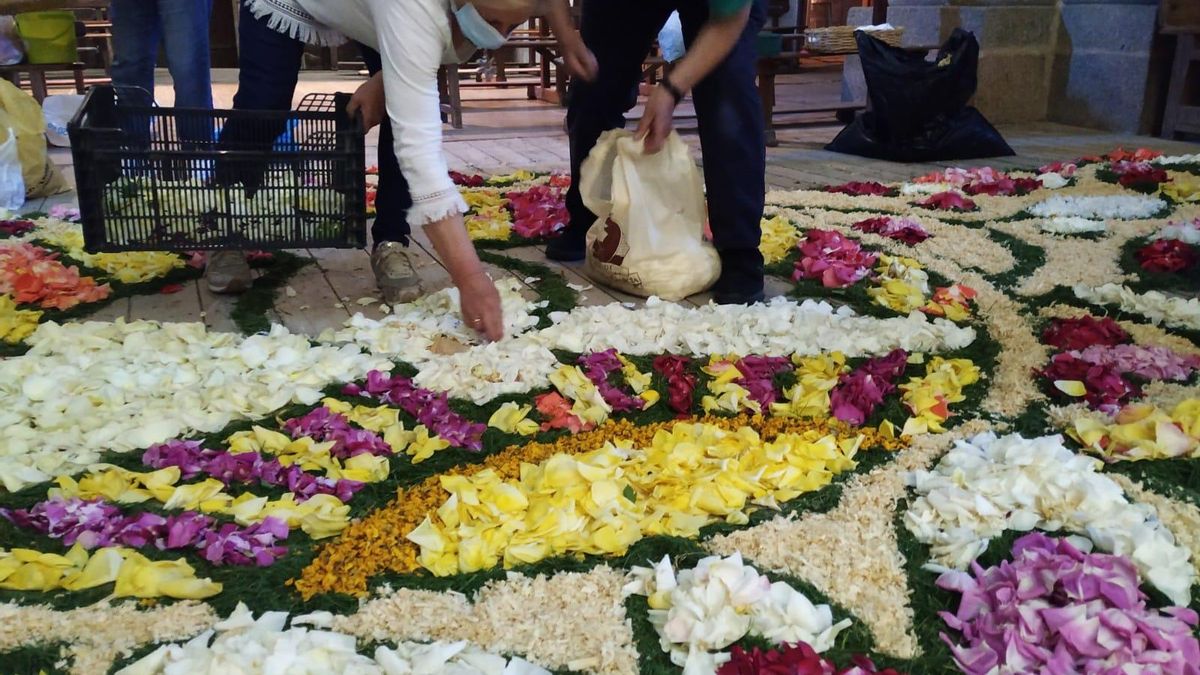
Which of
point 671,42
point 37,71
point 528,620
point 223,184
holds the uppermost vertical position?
point 671,42

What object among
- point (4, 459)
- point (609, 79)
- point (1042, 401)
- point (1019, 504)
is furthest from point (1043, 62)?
point (4, 459)

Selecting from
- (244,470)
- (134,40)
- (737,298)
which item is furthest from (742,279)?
(134,40)

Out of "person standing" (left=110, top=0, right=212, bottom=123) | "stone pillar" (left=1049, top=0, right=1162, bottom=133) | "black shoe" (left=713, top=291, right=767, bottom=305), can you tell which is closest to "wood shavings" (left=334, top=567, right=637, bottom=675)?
"black shoe" (left=713, top=291, right=767, bottom=305)

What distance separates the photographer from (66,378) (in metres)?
1.86

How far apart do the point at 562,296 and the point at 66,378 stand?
3.64 ft

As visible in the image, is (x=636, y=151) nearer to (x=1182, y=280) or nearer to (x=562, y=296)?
(x=562, y=296)

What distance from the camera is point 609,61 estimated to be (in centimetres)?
252

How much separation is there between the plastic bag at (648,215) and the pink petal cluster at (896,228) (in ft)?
2.69

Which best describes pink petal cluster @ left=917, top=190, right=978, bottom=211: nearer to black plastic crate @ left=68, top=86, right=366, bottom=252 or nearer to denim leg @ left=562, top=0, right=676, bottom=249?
denim leg @ left=562, top=0, right=676, bottom=249

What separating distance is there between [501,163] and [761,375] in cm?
308

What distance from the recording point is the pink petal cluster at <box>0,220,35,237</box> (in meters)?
3.04

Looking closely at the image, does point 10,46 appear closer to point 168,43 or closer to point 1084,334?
point 168,43

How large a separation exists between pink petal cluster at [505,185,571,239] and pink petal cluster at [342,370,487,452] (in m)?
1.20

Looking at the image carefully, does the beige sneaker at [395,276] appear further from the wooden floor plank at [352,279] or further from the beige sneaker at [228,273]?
the beige sneaker at [228,273]
